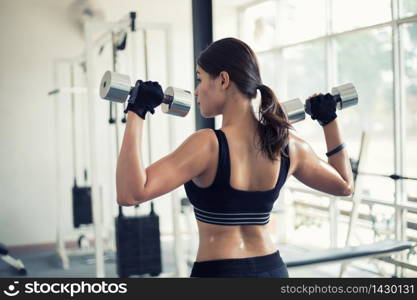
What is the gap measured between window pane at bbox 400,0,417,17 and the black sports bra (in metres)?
2.69

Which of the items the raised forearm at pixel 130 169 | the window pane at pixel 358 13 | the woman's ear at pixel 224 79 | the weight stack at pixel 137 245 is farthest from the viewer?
the window pane at pixel 358 13

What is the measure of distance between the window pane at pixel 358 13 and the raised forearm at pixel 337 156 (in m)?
2.50

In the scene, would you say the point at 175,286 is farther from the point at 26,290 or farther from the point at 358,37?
the point at 358,37

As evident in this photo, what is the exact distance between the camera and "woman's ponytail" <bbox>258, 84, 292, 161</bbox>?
4.06 ft

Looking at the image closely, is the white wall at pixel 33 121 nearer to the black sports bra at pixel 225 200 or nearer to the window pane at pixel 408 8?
the window pane at pixel 408 8

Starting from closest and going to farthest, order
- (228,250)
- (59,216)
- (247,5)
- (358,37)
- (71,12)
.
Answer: (228,250)
(358,37)
(59,216)
(71,12)
(247,5)

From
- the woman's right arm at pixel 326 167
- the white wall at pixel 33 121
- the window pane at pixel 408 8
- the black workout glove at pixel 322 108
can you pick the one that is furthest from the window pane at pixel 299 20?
the woman's right arm at pixel 326 167

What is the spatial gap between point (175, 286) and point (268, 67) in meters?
4.07

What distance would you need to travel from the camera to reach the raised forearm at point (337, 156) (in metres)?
1.47

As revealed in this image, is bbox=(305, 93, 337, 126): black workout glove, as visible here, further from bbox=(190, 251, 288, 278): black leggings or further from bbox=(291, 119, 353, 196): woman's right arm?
bbox=(190, 251, 288, 278): black leggings

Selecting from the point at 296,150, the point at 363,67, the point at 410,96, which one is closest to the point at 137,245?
the point at 296,150

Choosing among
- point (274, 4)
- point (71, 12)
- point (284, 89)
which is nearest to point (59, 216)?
point (71, 12)

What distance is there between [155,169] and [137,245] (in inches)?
75.9

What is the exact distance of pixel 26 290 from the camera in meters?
1.71
